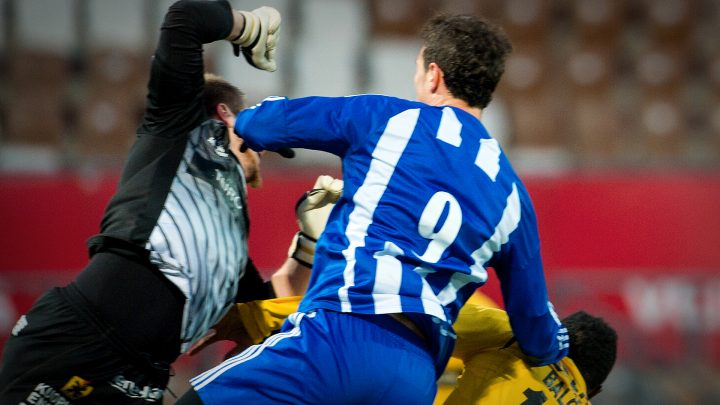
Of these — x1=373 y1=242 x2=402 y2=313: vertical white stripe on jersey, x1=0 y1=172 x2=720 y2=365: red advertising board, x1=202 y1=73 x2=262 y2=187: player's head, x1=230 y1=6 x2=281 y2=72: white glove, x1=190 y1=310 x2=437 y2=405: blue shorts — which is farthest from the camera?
x1=0 y1=172 x2=720 y2=365: red advertising board

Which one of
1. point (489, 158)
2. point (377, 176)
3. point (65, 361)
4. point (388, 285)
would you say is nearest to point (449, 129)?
point (489, 158)

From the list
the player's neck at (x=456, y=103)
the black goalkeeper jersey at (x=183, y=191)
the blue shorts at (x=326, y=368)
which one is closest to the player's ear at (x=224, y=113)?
the black goalkeeper jersey at (x=183, y=191)

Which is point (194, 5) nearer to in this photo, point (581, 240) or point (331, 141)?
point (331, 141)

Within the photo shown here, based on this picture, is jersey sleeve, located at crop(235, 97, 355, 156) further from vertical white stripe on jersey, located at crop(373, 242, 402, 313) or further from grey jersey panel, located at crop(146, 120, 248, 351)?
vertical white stripe on jersey, located at crop(373, 242, 402, 313)

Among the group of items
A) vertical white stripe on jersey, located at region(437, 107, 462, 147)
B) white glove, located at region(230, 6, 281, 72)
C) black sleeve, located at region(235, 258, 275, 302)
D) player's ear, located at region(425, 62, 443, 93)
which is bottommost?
black sleeve, located at region(235, 258, 275, 302)

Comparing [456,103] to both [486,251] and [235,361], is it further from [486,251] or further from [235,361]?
[235,361]

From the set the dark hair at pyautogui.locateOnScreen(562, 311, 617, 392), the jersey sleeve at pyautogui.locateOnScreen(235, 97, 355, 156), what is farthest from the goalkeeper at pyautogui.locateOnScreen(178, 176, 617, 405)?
the jersey sleeve at pyautogui.locateOnScreen(235, 97, 355, 156)

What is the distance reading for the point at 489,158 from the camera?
2.82 meters

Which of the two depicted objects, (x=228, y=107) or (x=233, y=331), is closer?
(x=228, y=107)

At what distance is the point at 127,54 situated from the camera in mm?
8008

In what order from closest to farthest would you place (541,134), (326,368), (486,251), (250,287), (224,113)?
(326,368) → (486,251) → (224,113) → (250,287) → (541,134)

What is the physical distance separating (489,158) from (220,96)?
0.89m

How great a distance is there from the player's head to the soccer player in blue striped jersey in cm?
30

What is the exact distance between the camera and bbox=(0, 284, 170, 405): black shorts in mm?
2707
